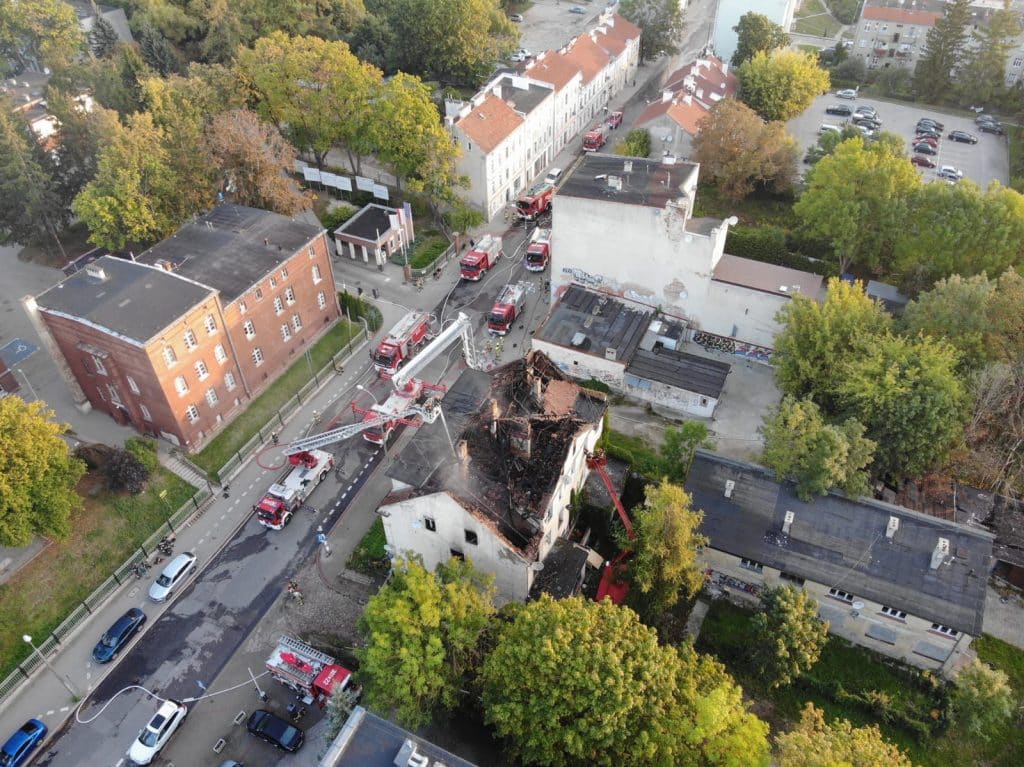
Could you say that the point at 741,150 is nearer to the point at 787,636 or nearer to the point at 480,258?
the point at 480,258

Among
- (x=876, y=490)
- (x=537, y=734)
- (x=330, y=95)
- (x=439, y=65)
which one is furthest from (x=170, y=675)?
(x=439, y=65)

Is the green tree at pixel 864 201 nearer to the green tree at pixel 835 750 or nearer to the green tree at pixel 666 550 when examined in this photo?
the green tree at pixel 666 550

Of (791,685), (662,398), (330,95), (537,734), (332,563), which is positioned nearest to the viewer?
(537,734)

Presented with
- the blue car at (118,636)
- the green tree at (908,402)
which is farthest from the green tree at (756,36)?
the blue car at (118,636)

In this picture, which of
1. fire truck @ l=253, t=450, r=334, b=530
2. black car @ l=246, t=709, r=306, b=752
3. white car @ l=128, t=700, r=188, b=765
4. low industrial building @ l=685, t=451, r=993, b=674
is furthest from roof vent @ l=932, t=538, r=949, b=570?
white car @ l=128, t=700, r=188, b=765

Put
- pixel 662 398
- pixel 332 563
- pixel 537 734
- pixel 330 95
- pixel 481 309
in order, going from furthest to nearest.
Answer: pixel 330 95
pixel 481 309
pixel 662 398
pixel 332 563
pixel 537 734

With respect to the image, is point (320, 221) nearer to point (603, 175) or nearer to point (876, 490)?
point (603, 175)

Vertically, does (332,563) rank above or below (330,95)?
below
